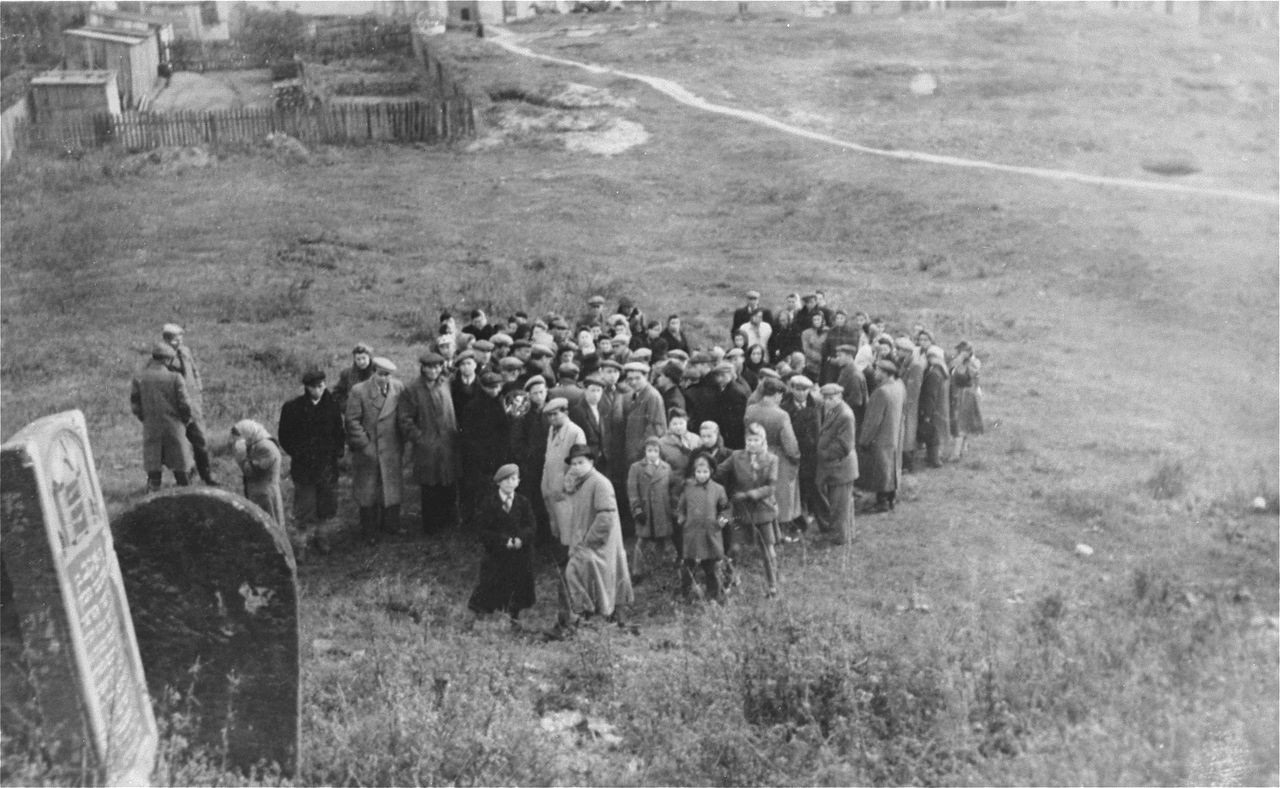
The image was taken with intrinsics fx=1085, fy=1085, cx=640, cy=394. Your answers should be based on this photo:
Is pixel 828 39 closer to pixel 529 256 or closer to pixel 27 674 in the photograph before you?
pixel 529 256

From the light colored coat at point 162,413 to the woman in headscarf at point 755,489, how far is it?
5703 millimetres

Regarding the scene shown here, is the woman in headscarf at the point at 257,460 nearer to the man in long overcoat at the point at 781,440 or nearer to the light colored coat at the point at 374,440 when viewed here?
the light colored coat at the point at 374,440

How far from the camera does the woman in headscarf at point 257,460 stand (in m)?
9.51

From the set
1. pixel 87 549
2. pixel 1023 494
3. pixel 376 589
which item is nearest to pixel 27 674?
pixel 87 549

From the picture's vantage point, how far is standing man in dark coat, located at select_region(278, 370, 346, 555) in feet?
34.4

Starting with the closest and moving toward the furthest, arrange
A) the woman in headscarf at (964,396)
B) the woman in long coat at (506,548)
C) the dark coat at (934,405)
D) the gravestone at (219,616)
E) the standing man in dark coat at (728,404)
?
the gravestone at (219,616) < the woman in long coat at (506,548) < the standing man in dark coat at (728,404) < the dark coat at (934,405) < the woman in headscarf at (964,396)

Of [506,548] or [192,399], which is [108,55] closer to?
[192,399]

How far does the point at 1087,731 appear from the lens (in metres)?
6.64

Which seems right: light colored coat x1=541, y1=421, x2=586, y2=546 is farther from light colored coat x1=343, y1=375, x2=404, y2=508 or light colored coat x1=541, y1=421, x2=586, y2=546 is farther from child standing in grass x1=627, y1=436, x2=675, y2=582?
light colored coat x1=343, y1=375, x2=404, y2=508

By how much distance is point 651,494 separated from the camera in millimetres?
9680

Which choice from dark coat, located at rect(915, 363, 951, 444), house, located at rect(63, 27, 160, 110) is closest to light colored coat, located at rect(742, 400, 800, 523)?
dark coat, located at rect(915, 363, 951, 444)

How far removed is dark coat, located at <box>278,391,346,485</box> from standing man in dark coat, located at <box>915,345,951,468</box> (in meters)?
6.50

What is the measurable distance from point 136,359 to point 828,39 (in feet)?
124

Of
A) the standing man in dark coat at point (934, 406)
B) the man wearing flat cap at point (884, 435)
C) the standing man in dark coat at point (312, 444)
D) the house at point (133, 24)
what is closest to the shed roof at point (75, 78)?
the house at point (133, 24)
